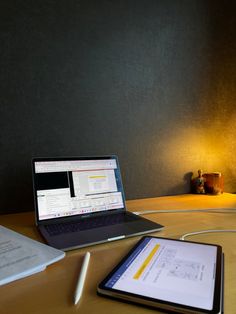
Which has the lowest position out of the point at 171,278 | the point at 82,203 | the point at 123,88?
the point at 171,278

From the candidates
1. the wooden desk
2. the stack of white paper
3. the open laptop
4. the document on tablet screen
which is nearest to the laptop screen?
the open laptop

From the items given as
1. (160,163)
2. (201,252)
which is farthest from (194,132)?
(201,252)

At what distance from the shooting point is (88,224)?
82cm

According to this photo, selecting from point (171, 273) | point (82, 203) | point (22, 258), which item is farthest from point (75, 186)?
point (171, 273)

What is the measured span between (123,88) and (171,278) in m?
0.86

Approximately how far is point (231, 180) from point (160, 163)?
456mm

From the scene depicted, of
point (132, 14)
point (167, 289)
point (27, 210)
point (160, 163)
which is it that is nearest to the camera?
point (167, 289)

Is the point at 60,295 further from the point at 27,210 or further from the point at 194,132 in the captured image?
the point at 194,132

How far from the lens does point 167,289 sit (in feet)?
1.48

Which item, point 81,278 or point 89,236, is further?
point 89,236

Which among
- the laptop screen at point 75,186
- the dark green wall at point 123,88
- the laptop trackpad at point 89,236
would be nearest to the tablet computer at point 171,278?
the laptop trackpad at point 89,236

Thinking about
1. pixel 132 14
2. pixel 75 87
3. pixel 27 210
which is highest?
pixel 132 14

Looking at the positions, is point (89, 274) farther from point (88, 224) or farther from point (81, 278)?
point (88, 224)

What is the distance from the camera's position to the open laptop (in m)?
0.73
